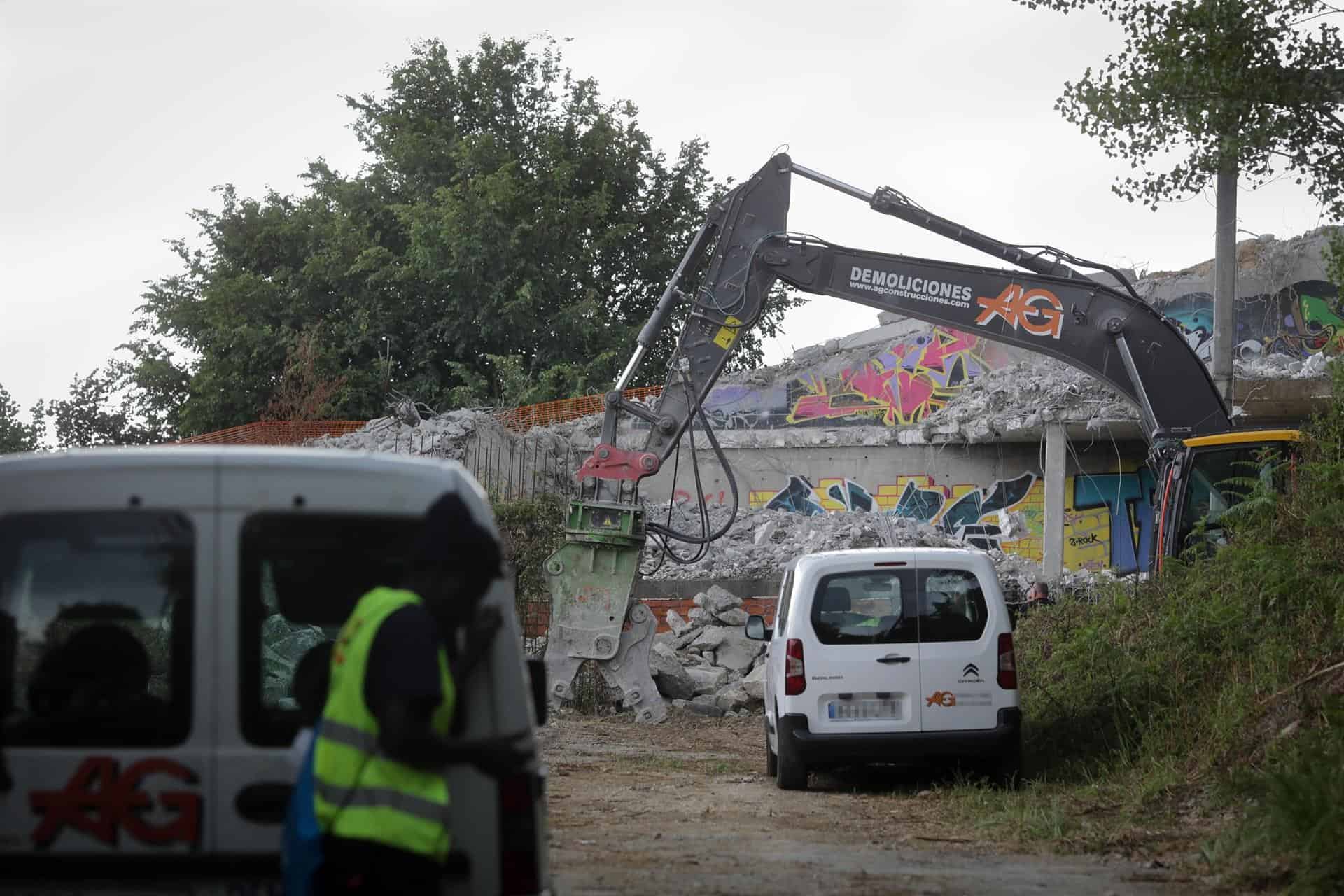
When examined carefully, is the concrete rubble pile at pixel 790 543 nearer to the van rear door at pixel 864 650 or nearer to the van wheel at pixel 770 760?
the van wheel at pixel 770 760

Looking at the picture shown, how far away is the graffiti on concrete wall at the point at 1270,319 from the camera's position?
99.2ft

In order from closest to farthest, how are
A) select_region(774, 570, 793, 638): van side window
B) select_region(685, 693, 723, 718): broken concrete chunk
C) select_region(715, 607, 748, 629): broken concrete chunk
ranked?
1. select_region(774, 570, 793, 638): van side window
2. select_region(685, 693, 723, 718): broken concrete chunk
3. select_region(715, 607, 748, 629): broken concrete chunk

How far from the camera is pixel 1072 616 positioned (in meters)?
→ 15.3

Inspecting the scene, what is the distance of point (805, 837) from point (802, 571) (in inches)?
111

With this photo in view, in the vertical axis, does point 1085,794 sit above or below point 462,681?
below

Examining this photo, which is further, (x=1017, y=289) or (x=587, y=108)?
(x=587, y=108)

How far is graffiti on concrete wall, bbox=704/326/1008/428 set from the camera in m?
30.0

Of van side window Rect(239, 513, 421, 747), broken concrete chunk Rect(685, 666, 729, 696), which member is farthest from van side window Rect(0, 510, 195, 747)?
broken concrete chunk Rect(685, 666, 729, 696)

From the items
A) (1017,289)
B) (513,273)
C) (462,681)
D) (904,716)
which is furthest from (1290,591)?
(513,273)

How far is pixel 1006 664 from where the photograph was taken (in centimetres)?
1134

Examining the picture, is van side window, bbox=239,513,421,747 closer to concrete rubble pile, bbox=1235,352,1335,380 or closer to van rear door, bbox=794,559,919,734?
van rear door, bbox=794,559,919,734

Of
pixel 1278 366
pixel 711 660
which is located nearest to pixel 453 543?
pixel 711 660

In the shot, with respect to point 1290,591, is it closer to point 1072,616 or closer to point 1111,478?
point 1072,616

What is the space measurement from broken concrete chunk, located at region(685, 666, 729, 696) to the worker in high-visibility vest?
15382 millimetres
